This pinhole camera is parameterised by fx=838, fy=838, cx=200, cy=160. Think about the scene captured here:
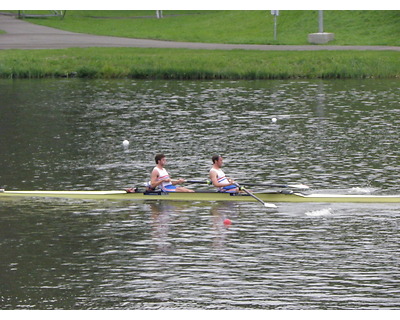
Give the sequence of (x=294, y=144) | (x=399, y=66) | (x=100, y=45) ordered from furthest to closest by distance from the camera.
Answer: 1. (x=100, y=45)
2. (x=399, y=66)
3. (x=294, y=144)

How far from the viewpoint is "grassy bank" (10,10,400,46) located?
72.6 metres

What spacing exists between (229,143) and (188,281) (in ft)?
64.6

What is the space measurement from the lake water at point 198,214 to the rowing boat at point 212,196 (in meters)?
Result: 0.35

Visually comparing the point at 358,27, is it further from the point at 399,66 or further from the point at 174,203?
the point at 174,203

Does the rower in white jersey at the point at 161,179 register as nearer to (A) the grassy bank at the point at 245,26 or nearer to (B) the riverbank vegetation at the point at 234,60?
(B) the riverbank vegetation at the point at 234,60

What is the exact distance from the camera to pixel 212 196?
92.0ft

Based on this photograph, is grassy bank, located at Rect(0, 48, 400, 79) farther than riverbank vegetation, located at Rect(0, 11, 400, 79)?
No

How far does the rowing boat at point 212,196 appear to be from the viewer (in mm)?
27422

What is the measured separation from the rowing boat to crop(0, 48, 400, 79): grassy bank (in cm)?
3196

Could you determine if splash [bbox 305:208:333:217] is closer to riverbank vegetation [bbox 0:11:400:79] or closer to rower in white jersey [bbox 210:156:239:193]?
rower in white jersey [bbox 210:156:239:193]

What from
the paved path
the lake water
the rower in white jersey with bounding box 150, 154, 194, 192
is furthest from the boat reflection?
the paved path
